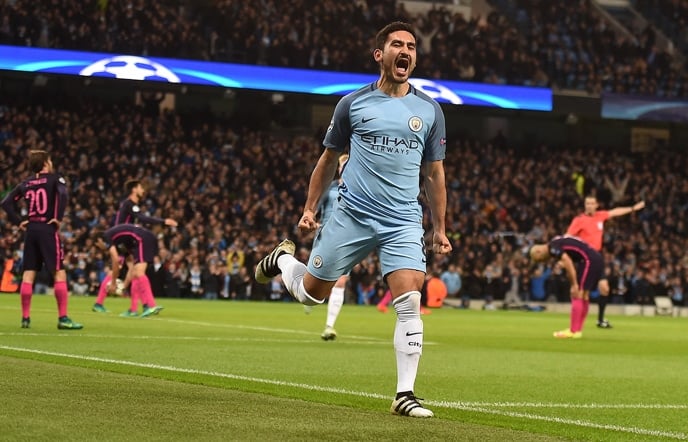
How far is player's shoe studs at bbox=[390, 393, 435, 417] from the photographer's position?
317 inches

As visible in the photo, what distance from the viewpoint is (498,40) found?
1805 inches

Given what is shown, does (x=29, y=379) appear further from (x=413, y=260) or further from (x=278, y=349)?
(x=278, y=349)

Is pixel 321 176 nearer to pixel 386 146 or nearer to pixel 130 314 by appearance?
pixel 386 146

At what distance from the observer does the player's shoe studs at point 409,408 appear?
26.4 ft

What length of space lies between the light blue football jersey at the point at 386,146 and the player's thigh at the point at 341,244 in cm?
10

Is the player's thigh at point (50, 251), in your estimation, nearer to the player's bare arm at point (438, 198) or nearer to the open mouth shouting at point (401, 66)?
the player's bare arm at point (438, 198)

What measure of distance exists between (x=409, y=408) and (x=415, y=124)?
189 centimetres

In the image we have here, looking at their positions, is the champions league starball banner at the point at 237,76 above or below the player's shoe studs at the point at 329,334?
above

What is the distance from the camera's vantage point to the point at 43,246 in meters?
15.8

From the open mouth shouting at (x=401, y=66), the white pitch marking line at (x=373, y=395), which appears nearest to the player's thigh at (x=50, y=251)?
the white pitch marking line at (x=373, y=395)

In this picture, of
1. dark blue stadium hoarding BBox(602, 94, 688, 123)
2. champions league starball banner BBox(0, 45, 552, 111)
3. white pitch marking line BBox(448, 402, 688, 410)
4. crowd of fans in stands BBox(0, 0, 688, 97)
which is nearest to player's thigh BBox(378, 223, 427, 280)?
white pitch marking line BBox(448, 402, 688, 410)

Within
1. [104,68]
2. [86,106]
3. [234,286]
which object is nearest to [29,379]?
[234,286]

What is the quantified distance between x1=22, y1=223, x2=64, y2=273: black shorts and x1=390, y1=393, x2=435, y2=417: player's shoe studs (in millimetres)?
8515

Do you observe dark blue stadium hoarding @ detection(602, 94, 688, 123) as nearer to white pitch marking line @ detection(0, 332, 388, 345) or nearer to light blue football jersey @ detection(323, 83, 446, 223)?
white pitch marking line @ detection(0, 332, 388, 345)
